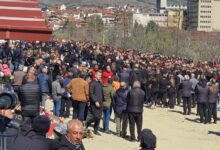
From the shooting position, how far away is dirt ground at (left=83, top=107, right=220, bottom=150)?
16.0 m

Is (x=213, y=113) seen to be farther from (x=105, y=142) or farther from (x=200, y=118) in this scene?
(x=105, y=142)

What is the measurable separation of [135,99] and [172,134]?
4.88 metres

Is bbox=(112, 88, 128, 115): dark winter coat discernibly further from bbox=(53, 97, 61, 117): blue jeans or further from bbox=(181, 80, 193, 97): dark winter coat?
bbox=(181, 80, 193, 97): dark winter coat

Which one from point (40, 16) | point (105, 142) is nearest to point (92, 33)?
point (105, 142)

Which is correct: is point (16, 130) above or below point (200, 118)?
above

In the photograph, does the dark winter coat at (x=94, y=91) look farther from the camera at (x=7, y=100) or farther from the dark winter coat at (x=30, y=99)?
the camera at (x=7, y=100)

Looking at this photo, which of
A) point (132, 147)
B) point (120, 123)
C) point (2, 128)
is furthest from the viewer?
point (120, 123)

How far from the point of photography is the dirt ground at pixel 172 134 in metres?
16.0

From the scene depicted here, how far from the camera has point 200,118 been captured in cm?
2306

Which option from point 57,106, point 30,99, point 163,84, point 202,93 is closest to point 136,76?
point 163,84

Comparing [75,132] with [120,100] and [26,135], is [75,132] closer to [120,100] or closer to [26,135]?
[26,135]

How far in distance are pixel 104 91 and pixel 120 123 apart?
3.32 feet

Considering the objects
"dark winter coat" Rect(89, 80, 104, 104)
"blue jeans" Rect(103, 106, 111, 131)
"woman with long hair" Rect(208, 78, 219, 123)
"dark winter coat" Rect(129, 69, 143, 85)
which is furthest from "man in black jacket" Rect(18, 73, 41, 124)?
"dark winter coat" Rect(129, 69, 143, 85)

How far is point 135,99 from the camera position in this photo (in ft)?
51.6
